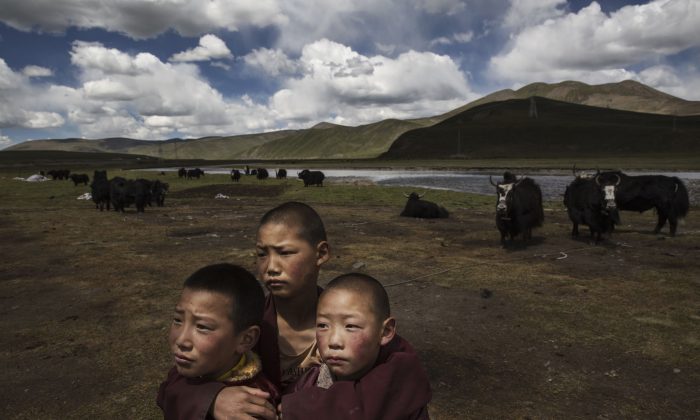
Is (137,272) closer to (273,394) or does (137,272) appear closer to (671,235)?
(273,394)

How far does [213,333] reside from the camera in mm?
2031

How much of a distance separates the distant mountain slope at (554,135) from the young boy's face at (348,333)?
11992cm

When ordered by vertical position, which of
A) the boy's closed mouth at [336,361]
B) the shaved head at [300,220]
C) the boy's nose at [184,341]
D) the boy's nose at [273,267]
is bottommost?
the boy's closed mouth at [336,361]

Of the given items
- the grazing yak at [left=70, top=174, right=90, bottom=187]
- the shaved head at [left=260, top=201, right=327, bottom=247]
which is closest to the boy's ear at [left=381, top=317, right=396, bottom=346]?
the shaved head at [left=260, top=201, right=327, bottom=247]

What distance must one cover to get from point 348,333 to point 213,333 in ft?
2.16

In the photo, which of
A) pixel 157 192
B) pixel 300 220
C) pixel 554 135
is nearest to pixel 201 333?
pixel 300 220

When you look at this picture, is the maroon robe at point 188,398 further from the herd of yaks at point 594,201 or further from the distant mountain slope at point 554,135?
the distant mountain slope at point 554,135

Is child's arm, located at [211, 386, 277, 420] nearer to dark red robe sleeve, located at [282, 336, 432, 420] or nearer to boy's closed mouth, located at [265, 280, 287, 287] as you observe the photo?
dark red robe sleeve, located at [282, 336, 432, 420]

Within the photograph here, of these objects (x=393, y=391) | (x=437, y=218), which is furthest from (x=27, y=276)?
(x=437, y=218)

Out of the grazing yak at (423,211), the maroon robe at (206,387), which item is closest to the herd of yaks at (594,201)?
the grazing yak at (423,211)

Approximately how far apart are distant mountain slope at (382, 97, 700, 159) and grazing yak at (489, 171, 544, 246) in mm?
108995

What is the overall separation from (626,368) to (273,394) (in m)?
4.43

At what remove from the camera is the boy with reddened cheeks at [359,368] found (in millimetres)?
1913

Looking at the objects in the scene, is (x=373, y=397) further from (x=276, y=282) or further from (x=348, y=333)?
(x=276, y=282)
